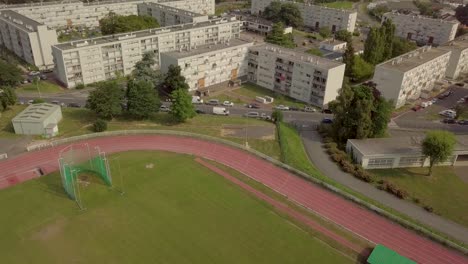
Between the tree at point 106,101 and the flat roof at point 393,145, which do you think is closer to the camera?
the flat roof at point 393,145

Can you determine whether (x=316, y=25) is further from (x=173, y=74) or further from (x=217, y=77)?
(x=173, y=74)

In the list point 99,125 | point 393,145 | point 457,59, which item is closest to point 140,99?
point 99,125

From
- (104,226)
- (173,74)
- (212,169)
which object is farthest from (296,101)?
(104,226)

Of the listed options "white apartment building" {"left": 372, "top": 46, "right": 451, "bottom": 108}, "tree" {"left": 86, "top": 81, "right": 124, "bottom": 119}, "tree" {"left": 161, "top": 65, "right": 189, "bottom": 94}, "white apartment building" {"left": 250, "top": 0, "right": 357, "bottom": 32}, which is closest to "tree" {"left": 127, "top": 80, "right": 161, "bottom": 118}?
"tree" {"left": 86, "top": 81, "right": 124, "bottom": 119}

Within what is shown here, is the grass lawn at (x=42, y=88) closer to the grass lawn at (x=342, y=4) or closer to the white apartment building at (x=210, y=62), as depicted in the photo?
the white apartment building at (x=210, y=62)

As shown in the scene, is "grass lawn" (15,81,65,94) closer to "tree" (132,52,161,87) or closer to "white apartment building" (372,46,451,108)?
"tree" (132,52,161,87)

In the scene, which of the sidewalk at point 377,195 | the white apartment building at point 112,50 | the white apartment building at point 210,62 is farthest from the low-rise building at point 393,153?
the white apartment building at point 112,50
